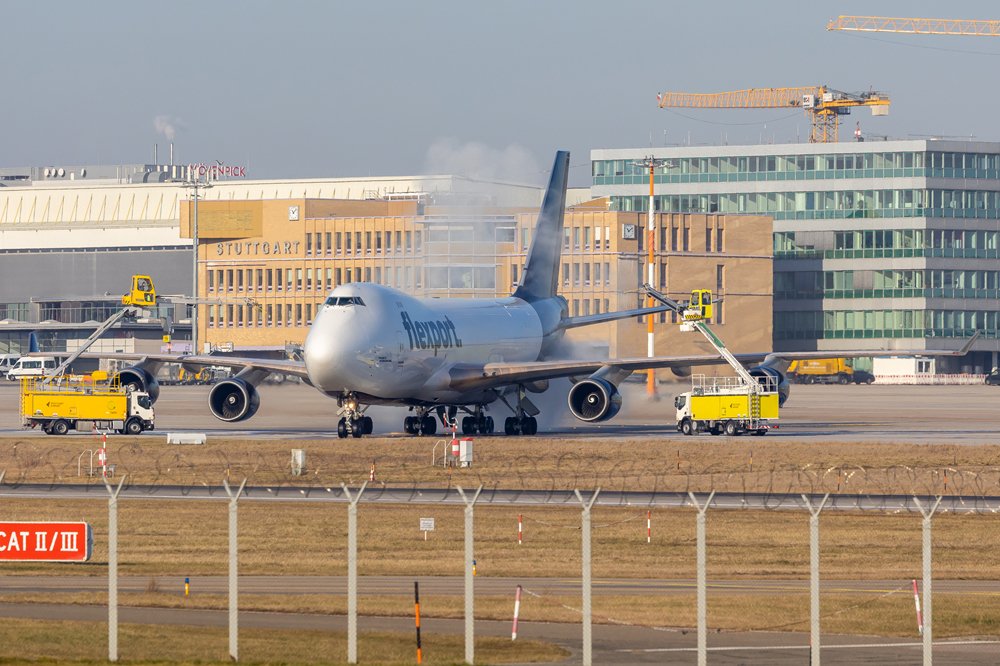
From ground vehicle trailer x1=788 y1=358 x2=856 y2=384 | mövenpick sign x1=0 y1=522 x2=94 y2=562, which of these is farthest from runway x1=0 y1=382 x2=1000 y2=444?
mövenpick sign x1=0 y1=522 x2=94 y2=562

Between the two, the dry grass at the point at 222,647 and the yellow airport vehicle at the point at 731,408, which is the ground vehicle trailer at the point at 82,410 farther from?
the dry grass at the point at 222,647

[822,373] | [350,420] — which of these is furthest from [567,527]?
[822,373]

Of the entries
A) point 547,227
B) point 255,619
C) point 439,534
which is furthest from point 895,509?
point 547,227

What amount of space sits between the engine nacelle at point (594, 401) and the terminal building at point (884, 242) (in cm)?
10569

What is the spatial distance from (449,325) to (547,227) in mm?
15182

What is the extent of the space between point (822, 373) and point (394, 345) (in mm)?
102958

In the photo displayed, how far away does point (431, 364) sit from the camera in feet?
223

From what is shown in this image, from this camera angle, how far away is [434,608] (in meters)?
30.2

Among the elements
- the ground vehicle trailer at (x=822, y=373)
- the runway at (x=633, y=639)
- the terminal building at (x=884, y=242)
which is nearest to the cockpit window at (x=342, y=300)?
the runway at (x=633, y=639)

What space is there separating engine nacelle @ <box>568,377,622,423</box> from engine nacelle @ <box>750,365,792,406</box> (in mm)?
7619

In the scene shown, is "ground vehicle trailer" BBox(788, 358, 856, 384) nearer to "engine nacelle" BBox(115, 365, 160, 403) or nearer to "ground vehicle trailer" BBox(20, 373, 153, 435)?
"engine nacelle" BBox(115, 365, 160, 403)

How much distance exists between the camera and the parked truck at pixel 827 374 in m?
160

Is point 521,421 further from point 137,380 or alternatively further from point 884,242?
point 884,242

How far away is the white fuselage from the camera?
62.7 metres
